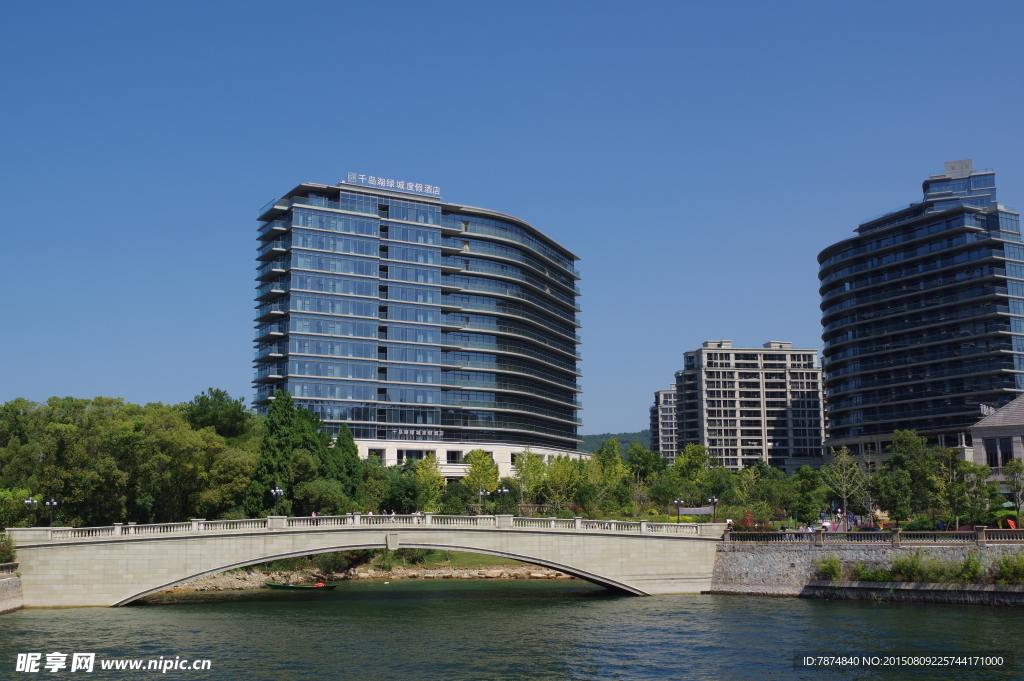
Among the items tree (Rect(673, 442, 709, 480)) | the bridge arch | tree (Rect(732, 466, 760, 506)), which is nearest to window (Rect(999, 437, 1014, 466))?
tree (Rect(732, 466, 760, 506))

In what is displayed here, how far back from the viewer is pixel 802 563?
195ft

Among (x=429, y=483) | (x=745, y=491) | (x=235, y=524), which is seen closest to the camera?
(x=235, y=524)

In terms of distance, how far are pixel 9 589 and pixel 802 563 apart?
154 feet

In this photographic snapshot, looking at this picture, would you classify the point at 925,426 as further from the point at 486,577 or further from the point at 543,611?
the point at 543,611

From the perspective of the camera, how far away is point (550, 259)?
152 meters

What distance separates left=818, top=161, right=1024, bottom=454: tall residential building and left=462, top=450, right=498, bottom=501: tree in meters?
62.4

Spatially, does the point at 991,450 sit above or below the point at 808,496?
above

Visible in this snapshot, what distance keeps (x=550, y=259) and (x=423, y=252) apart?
101ft

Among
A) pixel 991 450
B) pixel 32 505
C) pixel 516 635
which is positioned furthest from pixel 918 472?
pixel 32 505

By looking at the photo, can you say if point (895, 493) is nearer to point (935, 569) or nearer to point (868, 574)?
point (868, 574)

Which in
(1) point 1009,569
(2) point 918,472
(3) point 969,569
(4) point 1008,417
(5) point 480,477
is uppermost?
(4) point 1008,417

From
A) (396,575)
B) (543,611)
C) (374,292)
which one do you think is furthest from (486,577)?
(374,292)

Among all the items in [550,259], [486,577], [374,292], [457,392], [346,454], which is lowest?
[486,577]

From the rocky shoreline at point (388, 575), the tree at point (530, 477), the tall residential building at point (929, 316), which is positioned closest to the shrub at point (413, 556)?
the rocky shoreline at point (388, 575)
